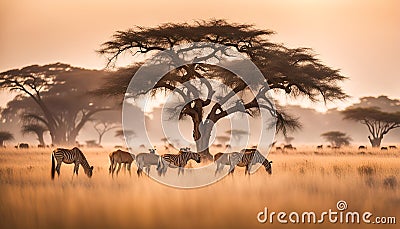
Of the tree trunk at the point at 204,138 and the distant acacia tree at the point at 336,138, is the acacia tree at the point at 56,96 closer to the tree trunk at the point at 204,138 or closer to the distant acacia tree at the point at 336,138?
the distant acacia tree at the point at 336,138

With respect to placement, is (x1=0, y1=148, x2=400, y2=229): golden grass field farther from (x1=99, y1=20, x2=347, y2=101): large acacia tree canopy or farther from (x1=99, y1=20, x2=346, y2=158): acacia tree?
(x1=99, y1=20, x2=347, y2=101): large acacia tree canopy

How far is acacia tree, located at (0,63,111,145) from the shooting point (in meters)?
38.5

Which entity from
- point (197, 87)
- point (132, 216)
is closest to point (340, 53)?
point (197, 87)

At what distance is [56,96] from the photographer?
1604 inches

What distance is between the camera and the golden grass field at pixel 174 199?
30.5 ft

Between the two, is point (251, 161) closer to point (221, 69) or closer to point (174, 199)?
point (174, 199)

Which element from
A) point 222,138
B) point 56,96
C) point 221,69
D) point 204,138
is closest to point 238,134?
point 222,138

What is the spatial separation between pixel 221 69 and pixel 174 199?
12.5m

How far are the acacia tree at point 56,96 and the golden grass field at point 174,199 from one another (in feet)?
79.5

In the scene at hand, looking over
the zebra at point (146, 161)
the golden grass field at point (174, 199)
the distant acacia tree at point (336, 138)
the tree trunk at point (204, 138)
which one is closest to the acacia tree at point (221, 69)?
the tree trunk at point (204, 138)

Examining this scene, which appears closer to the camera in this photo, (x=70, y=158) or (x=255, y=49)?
(x=70, y=158)

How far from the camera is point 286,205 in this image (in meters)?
10.5

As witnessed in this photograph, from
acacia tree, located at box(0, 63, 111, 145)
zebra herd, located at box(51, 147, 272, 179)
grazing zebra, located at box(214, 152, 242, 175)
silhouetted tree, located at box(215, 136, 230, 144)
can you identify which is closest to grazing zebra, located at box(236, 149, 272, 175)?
→ zebra herd, located at box(51, 147, 272, 179)

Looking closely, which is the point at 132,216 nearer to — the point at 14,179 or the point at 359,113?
the point at 14,179
